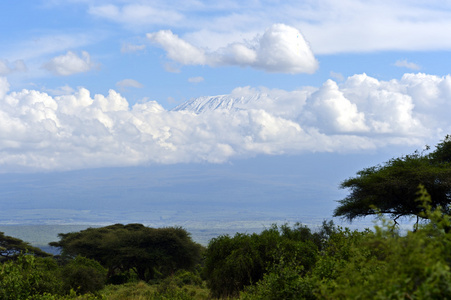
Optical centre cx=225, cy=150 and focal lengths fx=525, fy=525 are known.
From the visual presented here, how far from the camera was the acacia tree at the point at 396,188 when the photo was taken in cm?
3073

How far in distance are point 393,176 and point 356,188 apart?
112 inches

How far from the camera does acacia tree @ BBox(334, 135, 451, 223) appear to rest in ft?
101

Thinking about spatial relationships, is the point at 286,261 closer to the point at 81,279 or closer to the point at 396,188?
the point at 396,188

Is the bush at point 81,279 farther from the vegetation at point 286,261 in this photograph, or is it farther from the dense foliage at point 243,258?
the dense foliage at point 243,258

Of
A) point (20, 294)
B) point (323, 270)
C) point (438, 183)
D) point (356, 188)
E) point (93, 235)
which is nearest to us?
point (323, 270)

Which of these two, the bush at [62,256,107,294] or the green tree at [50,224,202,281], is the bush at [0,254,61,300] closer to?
the bush at [62,256,107,294]

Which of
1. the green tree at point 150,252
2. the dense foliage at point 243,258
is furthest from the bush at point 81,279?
the green tree at point 150,252

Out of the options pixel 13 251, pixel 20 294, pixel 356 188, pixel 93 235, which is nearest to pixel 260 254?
pixel 356 188

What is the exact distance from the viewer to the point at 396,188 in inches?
1233

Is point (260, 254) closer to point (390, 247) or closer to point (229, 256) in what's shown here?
point (229, 256)

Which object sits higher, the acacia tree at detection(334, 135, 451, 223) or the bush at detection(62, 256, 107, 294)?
the acacia tree at detection(334, 135, 451, 223)

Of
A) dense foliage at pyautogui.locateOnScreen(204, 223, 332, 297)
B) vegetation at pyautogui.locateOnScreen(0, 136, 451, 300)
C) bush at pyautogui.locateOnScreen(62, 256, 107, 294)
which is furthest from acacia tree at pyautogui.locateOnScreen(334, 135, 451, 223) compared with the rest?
bush at pyautogui.locateOnScreen(62, 256, 107, 294)

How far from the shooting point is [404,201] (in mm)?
32438

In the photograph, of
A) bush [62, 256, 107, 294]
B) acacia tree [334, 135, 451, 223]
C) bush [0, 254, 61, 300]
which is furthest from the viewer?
bush [62, 256, 107, 294]
